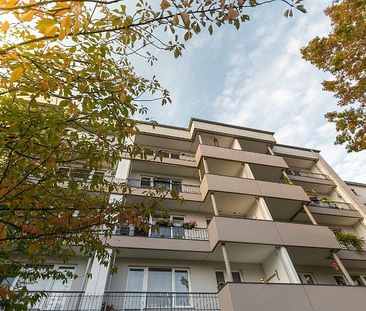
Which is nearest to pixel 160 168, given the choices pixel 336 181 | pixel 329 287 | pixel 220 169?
pixel 220 169

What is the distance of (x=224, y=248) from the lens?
10102mm

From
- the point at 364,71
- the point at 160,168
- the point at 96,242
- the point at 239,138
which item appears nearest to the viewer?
the point at 96,242

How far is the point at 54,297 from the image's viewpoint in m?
8.95

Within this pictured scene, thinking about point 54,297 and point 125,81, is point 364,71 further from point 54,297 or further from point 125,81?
point 54,297

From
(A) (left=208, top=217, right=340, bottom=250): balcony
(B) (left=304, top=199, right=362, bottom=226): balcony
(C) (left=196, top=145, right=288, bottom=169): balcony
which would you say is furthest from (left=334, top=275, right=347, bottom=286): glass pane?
(C) (left=196, top=145, right=288, bottom=169): balcony

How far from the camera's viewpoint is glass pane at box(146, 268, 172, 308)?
958 centimetres

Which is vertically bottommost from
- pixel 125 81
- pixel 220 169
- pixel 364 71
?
pixel 125 81

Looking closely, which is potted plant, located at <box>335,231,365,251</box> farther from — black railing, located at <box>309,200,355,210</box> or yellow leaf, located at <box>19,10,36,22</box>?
yellow leaf, located at <box>19,10,36,22</box>

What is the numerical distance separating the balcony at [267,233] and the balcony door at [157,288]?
90.8 inches

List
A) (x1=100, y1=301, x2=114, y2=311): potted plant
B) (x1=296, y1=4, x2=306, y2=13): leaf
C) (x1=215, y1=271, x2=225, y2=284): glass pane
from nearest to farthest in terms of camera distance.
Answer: (x1=296, y1=4, x2=306, y2=13): leaf < (x1=100, y1=301, x2=114, y2=311): potted plant < (x1=215, y1=271, x2=225, y2=284): glass pane

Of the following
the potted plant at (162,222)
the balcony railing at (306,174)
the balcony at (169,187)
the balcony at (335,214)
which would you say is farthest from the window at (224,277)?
the balcony railing at (306,174)

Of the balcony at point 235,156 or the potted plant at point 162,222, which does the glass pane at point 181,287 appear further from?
the balcony at point 235,156

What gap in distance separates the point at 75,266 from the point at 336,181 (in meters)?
19.0

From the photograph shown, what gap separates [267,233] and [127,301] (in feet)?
22.6
